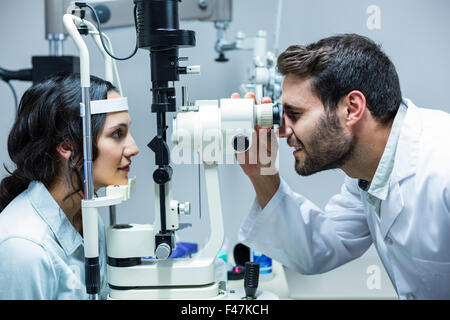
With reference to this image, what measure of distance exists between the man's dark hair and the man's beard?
0.05m

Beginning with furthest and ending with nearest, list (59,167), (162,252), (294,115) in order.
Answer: (294,115)
(59,167)
(162,252)

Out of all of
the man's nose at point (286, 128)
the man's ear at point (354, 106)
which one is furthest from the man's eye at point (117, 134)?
the man's ear at point (354, 106)

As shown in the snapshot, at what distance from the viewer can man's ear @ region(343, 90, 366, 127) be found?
1.20 metres

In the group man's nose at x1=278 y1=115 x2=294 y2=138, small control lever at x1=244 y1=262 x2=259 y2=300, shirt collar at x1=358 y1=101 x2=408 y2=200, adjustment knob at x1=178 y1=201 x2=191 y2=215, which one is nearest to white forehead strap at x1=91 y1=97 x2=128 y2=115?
adjustment knob at x1=178 y1=201 x2=191 y2=215

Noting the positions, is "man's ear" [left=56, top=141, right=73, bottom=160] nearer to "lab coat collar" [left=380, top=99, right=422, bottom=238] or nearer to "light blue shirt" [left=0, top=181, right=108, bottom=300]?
"light blue shirt" [left=0, top=181, right=108, bottom=300]

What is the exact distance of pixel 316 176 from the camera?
190 cm

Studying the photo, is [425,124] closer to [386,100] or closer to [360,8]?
[386,100]

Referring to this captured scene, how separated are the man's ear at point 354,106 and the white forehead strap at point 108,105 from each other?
22.6 inches

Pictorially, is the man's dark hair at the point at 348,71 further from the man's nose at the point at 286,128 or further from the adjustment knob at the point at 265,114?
the adjustment knob at the point at 265,114

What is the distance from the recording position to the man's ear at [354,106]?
1.20 metres

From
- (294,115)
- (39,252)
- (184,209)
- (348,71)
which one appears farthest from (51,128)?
(348,71)

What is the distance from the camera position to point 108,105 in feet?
3.38

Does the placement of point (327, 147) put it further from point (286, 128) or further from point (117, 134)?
point (117, 134)

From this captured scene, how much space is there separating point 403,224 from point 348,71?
421 millimetres
